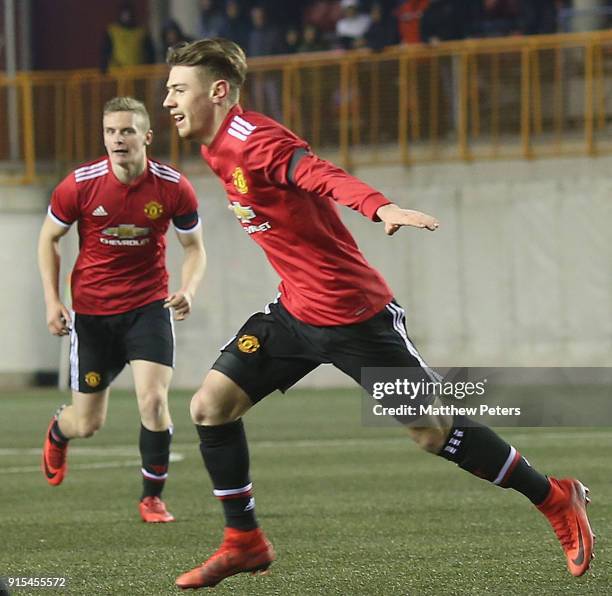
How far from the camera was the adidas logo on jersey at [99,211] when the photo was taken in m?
8.27

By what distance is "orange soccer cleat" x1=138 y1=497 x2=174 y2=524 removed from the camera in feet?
25.6

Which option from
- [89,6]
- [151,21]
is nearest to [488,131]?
[151,21]

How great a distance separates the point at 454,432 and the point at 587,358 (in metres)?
Result: 11.3

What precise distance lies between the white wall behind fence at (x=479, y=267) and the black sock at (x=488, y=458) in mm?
11057

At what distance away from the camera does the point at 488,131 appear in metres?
17.5

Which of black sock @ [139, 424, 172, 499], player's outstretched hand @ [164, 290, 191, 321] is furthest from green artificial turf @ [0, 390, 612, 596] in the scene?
player's outstretched hand @ [164, 290, 191, 321]

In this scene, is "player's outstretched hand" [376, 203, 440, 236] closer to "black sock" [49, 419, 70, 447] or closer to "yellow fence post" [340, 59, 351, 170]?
"black sock" [49, 419, 70, 447]

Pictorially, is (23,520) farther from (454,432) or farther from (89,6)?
(89,6)

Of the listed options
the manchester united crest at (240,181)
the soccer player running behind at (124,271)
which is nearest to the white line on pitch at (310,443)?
the soccer player running behind at (124,271)

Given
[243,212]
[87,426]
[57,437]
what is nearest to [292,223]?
[243,212]

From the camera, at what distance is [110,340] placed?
841cm

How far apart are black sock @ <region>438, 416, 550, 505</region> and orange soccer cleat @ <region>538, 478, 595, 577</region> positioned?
5 cm

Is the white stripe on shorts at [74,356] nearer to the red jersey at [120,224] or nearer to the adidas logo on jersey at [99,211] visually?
the red jersey at [120,224]

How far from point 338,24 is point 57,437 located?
1132cm
